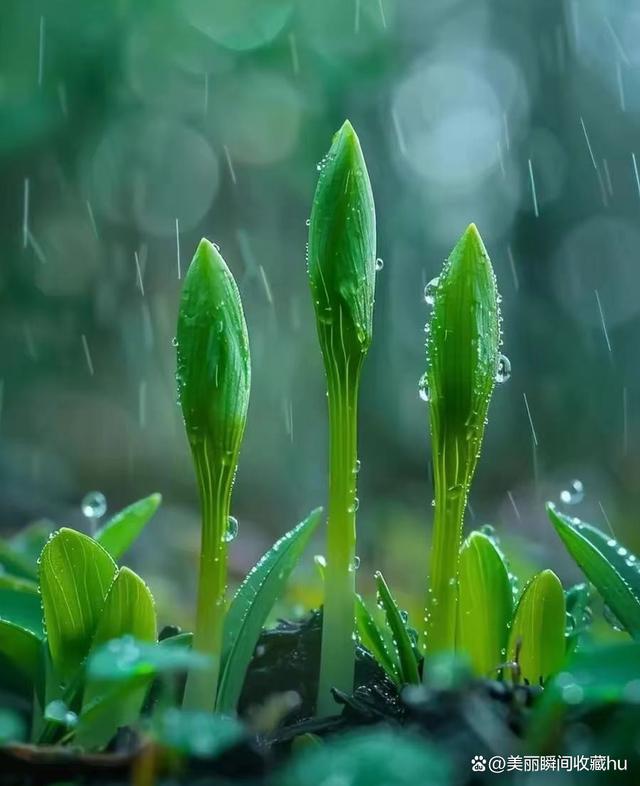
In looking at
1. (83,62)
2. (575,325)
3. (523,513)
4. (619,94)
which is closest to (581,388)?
(575,325)

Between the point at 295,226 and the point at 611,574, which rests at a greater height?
the point at 295,226

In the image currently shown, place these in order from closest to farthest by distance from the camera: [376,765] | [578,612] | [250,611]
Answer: [376,765] → [250,611] → [578,612]

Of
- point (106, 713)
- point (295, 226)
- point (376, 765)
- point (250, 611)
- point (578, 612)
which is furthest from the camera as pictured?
point (295, 226)

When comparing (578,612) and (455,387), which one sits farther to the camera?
(578,612)

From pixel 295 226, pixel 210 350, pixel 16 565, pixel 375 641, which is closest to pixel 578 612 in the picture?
pixel 375 641

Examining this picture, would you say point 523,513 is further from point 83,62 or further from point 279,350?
point 83,62

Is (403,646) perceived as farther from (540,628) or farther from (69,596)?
(69,596)
